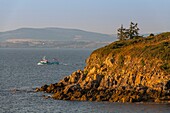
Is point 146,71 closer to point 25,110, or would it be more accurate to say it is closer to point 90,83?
point 90,83

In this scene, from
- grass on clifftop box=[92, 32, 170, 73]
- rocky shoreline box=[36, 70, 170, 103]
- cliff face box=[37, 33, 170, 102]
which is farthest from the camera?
grass on clifftop box=[92, 32, 170, 73]

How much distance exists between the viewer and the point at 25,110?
78625 mm

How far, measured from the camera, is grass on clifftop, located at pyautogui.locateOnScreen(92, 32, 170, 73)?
94875 mm

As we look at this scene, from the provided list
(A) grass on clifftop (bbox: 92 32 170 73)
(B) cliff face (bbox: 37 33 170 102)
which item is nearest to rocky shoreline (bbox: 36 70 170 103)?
(B) cliff face (bbox: 37 33 170 102)

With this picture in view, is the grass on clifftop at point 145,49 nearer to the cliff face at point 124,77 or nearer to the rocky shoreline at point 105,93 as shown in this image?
the cliff face at point 124,77

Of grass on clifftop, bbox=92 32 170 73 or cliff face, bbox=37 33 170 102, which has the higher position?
grass on clifftop, bbox=92 32 170 73

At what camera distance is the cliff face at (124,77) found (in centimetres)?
8656

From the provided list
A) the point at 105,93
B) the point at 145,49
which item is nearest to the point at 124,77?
the point at 105,93

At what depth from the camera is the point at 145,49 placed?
101312 mm

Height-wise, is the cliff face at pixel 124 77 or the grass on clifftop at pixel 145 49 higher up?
the grass on clifftop at pixel 145 49

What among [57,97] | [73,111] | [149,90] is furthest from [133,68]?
[73,111]

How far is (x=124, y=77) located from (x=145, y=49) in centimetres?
952

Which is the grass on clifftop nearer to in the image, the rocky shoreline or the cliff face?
the cliff face

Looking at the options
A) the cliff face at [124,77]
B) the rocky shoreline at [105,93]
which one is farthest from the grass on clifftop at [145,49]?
the rocky shoreline at [105,93]
